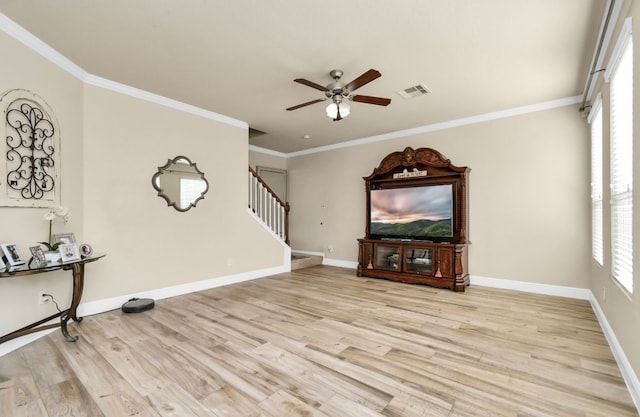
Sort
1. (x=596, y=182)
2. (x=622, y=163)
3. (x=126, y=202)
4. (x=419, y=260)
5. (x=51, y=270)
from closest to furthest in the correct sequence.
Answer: (x=622, y=163) < (x=51, y=270) < (x=596, y=182) < (x=126, y=202) < (x=419, y=260)

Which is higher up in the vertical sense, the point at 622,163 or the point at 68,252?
the point at 622,163

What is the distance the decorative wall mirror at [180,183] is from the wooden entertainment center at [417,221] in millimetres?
3089

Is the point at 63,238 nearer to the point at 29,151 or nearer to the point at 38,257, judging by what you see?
the point at 38,257

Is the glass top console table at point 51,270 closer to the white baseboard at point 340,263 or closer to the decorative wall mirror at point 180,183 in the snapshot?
the decorative wall mirror at point 180,183

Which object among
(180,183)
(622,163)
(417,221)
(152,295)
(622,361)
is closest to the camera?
(622,361)

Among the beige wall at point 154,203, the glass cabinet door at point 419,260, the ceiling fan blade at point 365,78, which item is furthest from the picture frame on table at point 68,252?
the glass cabinet door at point 419,260

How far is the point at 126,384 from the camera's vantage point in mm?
2072

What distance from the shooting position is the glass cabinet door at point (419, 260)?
491 centimetres

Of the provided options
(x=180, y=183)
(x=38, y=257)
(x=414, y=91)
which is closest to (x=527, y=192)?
(x=414, y=91)

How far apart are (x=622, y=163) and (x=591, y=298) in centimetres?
245

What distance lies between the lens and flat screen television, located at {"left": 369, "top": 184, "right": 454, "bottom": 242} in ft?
16.6

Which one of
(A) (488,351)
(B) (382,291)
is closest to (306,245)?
(B) (382,291)

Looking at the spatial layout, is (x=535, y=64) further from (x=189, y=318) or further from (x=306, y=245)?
(x=306, y=245)

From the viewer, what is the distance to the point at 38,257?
2650 mm
